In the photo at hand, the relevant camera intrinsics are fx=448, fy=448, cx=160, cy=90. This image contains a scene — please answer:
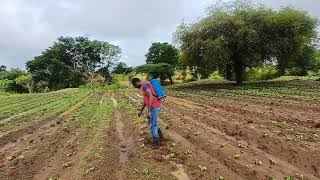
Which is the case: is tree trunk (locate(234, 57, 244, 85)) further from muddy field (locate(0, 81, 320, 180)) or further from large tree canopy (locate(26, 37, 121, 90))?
large tree canopy (locate(26, 37, 121, 90))

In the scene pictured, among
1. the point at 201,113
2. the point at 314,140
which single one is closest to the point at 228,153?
the point at 314,140

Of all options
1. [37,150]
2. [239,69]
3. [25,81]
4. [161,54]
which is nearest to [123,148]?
[37,150]

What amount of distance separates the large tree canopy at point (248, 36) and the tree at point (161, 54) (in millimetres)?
33124

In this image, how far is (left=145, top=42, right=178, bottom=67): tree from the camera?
79000 millimetres

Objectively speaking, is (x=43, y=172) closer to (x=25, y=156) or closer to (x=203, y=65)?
(x=25, y=156)

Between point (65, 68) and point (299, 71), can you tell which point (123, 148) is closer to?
point (299, 71)

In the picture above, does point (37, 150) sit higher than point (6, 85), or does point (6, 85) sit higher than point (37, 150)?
point (37, 150)

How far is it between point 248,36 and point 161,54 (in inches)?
1572

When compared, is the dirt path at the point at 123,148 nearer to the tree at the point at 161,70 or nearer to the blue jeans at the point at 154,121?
the blue jeans at the point at 154,121

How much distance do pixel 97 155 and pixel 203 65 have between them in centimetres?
3510

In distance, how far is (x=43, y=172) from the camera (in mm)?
11023

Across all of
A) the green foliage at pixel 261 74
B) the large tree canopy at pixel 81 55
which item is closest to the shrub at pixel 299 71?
the green foliage at pixel 261 74

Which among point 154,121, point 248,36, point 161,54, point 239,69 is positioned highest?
point 248,36

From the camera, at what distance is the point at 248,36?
4106 centimetres
